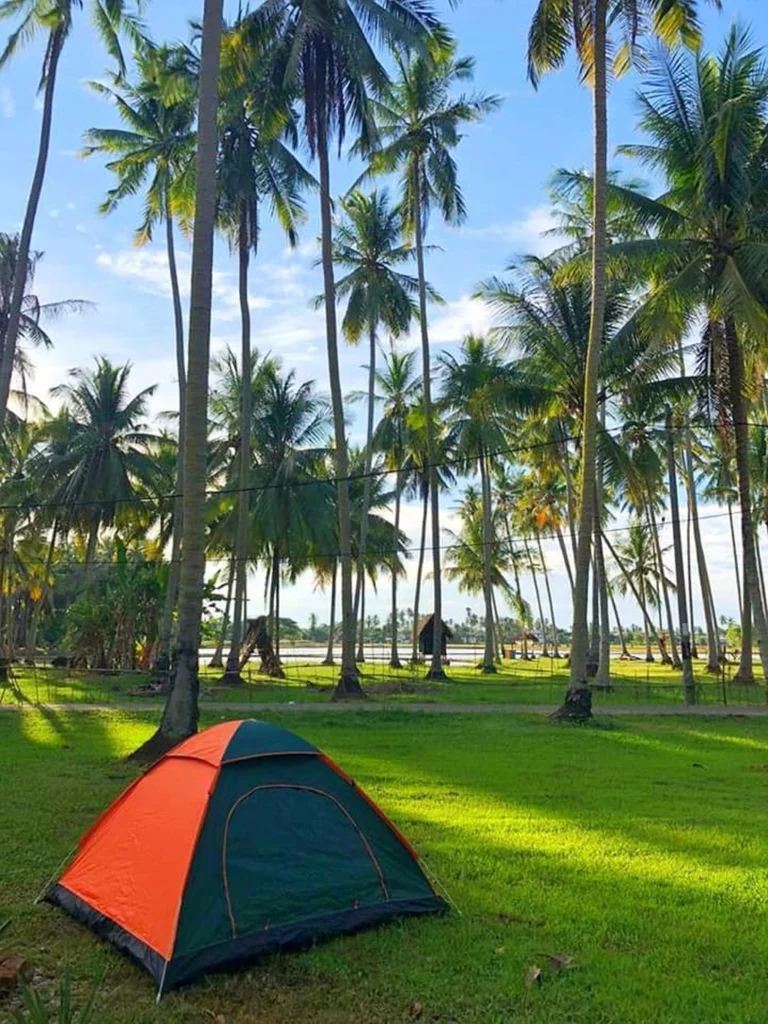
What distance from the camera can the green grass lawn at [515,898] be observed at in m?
4.19

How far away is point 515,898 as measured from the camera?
5.66 meters

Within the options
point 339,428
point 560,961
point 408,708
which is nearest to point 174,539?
point 339,428

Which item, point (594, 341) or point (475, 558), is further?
point (475, 558)

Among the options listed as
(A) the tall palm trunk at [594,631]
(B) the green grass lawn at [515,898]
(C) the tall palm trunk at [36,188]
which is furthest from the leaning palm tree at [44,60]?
(A) the tall palm trunk at [594,631]

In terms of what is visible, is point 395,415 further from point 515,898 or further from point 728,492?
point 515,898

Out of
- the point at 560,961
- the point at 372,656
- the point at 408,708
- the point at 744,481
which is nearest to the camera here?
the point at 560,961

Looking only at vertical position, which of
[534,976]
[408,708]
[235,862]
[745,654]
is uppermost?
[745,654]

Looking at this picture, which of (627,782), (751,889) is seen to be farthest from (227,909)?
(627,782)

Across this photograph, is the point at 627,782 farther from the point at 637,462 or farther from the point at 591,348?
the point at 637,462

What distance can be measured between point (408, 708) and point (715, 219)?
40.5 ft

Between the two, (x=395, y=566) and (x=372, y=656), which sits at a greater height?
(x=395, y=566)

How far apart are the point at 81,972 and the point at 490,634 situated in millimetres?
32837

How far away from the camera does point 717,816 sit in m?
8.00

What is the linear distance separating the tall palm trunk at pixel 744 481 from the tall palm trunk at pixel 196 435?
11956 mm
